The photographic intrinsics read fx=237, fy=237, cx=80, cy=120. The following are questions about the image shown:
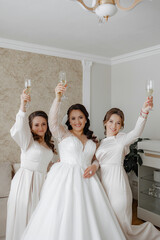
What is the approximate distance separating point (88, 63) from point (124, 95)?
3.17 ft

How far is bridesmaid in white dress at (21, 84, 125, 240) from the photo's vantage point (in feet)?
5.75

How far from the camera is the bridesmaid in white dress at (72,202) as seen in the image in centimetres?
175

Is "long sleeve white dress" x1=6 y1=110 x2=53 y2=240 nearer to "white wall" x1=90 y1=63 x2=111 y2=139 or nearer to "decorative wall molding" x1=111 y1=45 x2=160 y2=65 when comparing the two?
"white wall" x1=90 y1=63 x2=111 y2=139

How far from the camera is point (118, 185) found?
2.15 meters

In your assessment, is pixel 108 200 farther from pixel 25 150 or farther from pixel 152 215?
pixel 152 215

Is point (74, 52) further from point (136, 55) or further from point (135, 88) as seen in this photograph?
point (135, 88)

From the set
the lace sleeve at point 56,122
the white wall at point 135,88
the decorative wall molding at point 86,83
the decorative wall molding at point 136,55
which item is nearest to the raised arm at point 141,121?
the lace sleeve at point 56,122

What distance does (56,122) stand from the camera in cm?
210

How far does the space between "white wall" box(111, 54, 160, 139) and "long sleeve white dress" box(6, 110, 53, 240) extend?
95.4 inches

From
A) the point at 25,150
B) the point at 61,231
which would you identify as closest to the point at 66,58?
the point at 25,150

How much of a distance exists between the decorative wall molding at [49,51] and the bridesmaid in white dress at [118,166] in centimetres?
234

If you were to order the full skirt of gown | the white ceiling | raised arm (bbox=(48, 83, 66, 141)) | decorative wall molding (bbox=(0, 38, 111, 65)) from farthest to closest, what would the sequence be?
decorative wall molding (bbox=(0, 38, 111, 65))
the white ceiling
raised arm (bbox=(48, 83, 66, 141))
the full skirt of gown

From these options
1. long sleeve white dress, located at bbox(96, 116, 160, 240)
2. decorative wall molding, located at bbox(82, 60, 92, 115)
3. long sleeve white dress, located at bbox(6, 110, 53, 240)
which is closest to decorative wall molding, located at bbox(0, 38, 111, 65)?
decorative wall molding, located at bbox(82, 60, 92, 115)

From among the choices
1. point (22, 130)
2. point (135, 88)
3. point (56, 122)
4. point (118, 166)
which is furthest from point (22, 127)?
point (135, 88)
